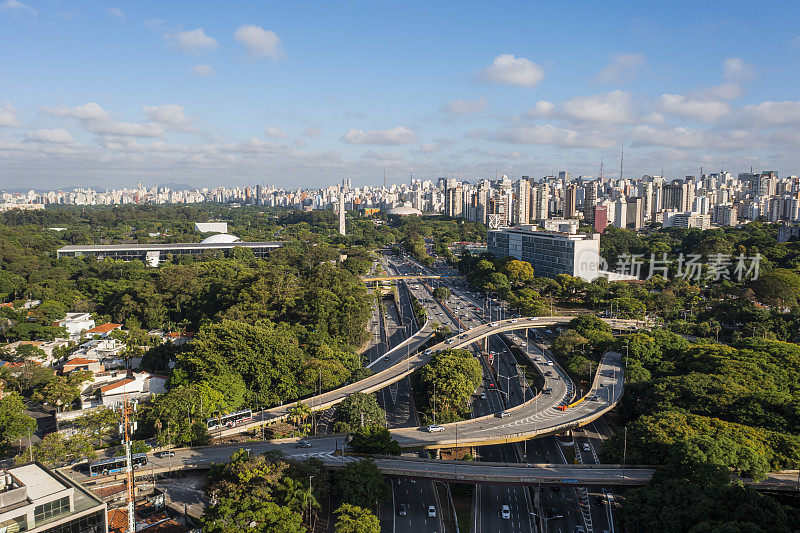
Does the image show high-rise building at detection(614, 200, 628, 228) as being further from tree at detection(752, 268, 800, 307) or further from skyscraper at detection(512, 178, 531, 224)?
tree at detection(752, 268, 800, 307)

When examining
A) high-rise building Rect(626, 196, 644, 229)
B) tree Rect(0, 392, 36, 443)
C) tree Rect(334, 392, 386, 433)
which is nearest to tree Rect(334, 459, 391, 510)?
tree Rect(334, 392, 386, 433)

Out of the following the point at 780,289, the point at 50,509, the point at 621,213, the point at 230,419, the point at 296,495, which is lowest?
the point at 230,419

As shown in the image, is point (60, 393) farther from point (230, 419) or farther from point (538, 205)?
point (538, 205)

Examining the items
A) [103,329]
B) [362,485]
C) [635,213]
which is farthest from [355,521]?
[635,213]

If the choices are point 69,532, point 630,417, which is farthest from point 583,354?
point 69,532

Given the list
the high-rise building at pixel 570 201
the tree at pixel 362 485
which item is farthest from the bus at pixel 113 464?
the high-rise building at pixel 570 201
